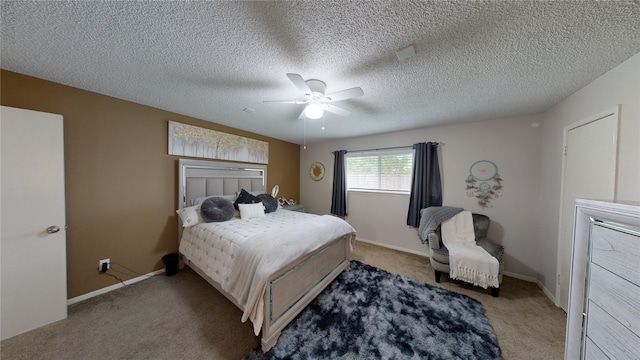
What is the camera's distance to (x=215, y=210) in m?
2.47

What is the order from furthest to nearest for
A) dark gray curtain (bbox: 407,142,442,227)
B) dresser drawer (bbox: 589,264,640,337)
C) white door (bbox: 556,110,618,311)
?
dark gray curtain (bbox: 407,142,442,227), white door (bbox: 556,110,618,311), dresser drawer (bbox: 589,264,640,337)

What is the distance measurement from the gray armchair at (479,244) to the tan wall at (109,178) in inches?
149

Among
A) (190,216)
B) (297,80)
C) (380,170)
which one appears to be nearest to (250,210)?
(190,216)

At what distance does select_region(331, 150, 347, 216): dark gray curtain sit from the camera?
409 centimetres

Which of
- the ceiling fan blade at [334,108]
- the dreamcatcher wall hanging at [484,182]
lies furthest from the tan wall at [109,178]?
the dreamcatcher wall hanging at [484,182]

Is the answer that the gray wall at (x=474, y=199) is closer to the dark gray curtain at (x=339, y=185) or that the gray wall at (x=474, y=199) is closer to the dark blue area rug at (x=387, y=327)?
the dark gray curtain at (x=339, y=185)

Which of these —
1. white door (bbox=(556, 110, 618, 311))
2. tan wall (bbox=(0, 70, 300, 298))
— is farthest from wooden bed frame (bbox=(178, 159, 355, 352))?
white door (bbox=(556, 110, 618, 311))

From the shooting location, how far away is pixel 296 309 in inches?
69.9

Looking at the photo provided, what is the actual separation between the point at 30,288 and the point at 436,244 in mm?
4400

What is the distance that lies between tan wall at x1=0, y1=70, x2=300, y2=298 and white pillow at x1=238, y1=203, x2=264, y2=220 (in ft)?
3.28

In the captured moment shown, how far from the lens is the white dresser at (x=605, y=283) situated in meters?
0.65

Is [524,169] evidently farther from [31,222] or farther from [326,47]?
[31,222]

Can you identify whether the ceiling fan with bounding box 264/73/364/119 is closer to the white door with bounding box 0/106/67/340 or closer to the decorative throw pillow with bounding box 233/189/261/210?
the decorative throw pillow with bounding box 233/189/261/210

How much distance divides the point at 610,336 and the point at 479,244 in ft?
6.99
